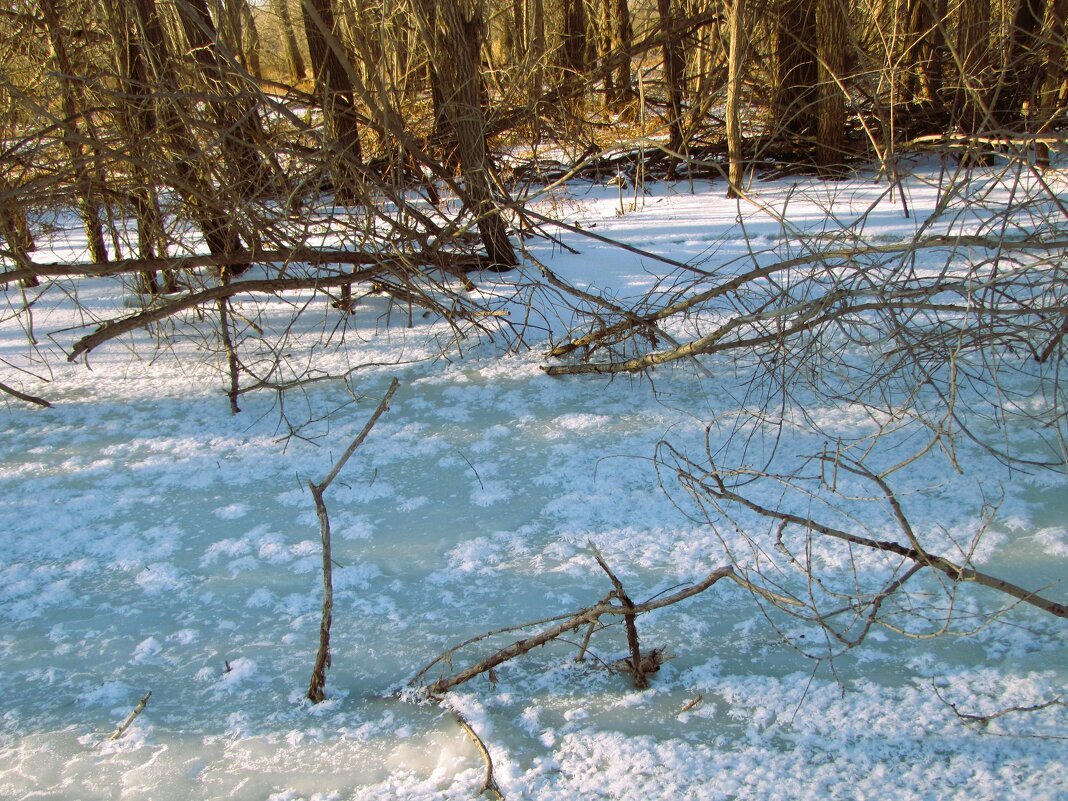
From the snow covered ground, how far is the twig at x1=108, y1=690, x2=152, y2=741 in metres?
0.03

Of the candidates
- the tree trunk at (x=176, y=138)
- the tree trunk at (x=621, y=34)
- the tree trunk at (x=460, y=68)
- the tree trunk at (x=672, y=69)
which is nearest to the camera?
the tree trunk at (x=176, y=138)

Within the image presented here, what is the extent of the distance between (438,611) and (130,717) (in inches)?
33.5

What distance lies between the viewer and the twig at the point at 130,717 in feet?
7.36

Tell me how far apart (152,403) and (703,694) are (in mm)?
2981

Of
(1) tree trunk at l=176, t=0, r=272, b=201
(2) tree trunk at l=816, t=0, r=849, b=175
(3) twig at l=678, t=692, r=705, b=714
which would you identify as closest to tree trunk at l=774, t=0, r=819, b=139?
(2) tree trunk at l=816, t=0, r=849, b=175

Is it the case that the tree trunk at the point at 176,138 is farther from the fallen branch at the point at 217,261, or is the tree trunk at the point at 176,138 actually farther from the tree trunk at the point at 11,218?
the tree trunk at the point at 11,218

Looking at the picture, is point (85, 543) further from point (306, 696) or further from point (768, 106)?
point (768, 106)

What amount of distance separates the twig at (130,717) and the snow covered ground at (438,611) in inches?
1.3

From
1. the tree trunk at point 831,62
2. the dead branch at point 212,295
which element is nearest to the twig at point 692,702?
the dead branch at point 212,295

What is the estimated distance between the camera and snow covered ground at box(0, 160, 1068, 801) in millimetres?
2049

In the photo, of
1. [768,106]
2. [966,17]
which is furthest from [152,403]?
[966,17]

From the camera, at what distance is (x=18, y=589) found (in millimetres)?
2895

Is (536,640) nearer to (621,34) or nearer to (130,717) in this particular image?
(130,717)

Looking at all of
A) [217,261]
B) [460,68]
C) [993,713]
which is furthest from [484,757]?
[460,68]
